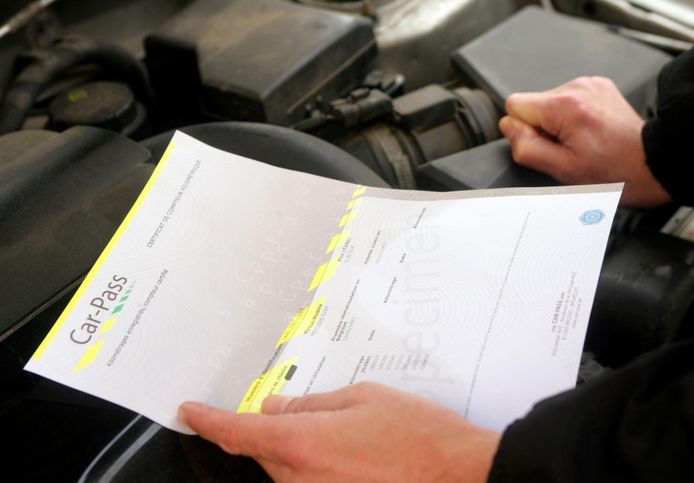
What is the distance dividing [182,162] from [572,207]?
36cm

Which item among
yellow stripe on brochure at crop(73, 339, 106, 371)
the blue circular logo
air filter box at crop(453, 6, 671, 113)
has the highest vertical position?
yellow stripe on brochure at crop(73, 339, 106, 371)

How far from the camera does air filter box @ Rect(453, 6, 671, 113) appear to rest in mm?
1006

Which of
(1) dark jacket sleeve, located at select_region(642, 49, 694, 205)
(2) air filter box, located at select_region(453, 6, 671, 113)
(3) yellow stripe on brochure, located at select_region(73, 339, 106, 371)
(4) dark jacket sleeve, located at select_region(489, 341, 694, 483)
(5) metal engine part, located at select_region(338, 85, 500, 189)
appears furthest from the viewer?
(2) air filter box, located at select_region(453, 6, 671, 113)

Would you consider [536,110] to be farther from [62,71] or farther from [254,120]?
[62,71]

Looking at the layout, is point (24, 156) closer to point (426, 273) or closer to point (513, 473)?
point (426, 273)

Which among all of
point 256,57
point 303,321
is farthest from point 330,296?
point 256,57

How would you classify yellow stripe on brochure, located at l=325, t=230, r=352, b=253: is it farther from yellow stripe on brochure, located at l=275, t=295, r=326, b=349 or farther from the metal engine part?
the metal engine part

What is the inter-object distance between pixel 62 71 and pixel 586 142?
78 centimetres

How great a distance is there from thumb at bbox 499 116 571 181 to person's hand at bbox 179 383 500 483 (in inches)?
17.3

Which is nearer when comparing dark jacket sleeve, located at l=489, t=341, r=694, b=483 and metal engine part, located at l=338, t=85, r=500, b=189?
dark jacket sleeve, located at l=489, t=341, r=694, b=483

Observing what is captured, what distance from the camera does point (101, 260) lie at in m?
0.59

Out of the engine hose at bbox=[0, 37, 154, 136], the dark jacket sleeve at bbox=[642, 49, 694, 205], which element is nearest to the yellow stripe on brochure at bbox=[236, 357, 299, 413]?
the dark jacket sleeve at bbox=[642, 49, 694, 205]

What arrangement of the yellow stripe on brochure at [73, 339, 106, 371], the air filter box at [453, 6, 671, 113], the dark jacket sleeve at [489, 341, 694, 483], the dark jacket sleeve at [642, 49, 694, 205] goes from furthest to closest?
the air filter box at [453, 6, 671, 113] → the dark jacket sleeve at [642, 49, 694, 205] → the yellow stripe on brochure at [73, 339, 106, 371] → the dark jacket sleeve at [489, 341, 694, 483]

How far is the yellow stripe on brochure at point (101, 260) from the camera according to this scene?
0.53 m
